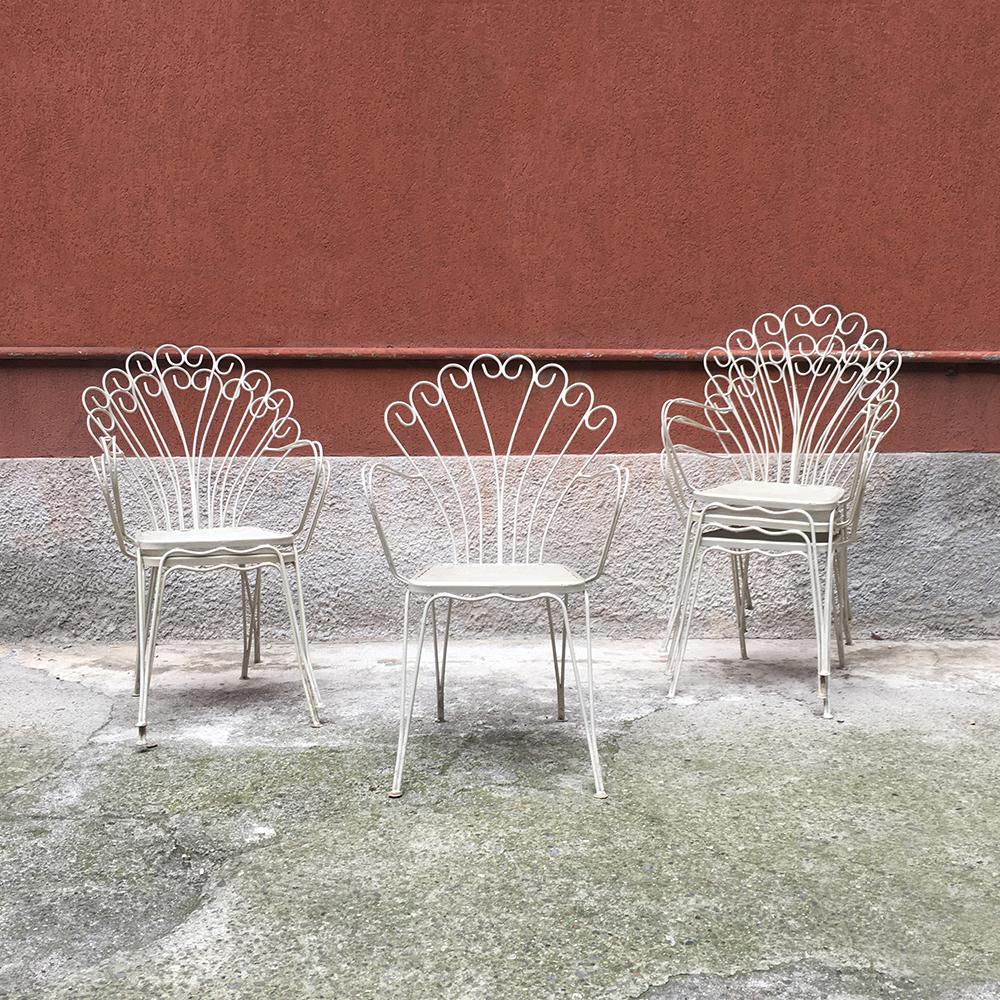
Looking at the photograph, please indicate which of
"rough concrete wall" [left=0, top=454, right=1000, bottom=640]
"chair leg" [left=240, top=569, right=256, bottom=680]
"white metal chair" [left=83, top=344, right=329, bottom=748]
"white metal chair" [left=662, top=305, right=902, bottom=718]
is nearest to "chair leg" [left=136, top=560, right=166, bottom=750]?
"chair leg" [left=240, top=569, right=256, bottom=680]

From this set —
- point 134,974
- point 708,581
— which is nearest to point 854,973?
point 134,974

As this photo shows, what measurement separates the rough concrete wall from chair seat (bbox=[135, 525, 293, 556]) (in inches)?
42.4

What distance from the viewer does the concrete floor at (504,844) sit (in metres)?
1.62

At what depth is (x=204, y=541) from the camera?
2.71m

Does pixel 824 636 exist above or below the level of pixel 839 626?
above

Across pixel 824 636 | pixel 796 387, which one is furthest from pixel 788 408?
pixel 824 636

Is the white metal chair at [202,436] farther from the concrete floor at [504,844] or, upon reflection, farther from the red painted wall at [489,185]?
the concrete floor at [504,844]

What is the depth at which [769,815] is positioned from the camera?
2.21 m

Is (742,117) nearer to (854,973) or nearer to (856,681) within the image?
(856,681)

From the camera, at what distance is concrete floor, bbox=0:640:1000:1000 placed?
1.62 metres

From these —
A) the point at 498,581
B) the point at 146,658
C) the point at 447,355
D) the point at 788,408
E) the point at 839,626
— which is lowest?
the point at 839,626

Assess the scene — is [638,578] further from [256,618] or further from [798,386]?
[256,618]

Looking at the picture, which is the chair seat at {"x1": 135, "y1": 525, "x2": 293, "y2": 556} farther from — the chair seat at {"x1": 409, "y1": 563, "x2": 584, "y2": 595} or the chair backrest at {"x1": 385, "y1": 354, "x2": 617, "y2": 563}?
the chair backrest at {"x1": 385, "y1": 354, "x2": 617, "y2": 563}

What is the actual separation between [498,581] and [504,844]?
0.56 meters
